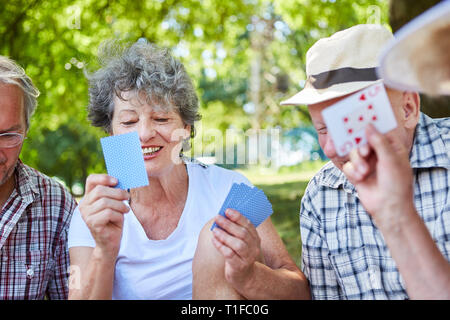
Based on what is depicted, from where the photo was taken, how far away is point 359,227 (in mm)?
2102

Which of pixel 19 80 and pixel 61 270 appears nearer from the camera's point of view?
pixel 19 80

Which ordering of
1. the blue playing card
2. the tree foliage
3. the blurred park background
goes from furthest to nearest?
the tree foliage, the blurred park background, the blue playing card

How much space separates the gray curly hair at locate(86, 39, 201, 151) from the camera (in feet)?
7.99

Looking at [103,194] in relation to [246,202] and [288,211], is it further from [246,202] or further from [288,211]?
[288,211]

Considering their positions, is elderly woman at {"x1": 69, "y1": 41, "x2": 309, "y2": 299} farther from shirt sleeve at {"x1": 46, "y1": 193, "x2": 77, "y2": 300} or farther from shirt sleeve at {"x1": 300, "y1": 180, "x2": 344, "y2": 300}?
A: shirt sleeve at {"x1": 46, "y1": 193, "x2": 77, "y2": 300}

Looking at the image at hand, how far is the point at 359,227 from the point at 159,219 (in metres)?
1.01

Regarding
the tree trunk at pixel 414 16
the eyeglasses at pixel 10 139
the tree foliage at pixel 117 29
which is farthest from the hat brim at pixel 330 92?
the tree foliage at pixel 117 29

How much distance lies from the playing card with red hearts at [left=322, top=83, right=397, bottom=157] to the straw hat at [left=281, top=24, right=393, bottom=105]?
33 cm

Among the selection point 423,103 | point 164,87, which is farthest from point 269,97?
point 164,87

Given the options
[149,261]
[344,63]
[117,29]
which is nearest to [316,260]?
[149,261]

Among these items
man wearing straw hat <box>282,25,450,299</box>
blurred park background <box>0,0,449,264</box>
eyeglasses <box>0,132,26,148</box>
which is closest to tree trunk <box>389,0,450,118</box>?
blurred park background <box>0,0,449,264</box>

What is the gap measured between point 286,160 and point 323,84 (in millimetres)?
12260
